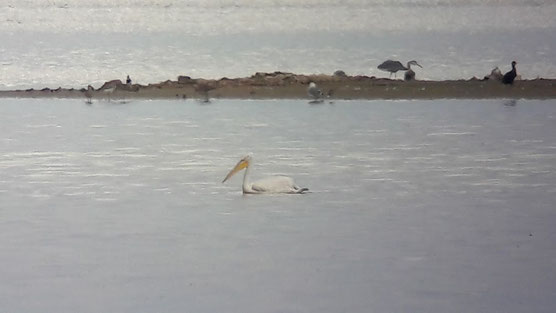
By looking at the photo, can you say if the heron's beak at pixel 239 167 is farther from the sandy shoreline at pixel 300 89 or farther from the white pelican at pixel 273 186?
the sandy shoreline at pixel 300 89

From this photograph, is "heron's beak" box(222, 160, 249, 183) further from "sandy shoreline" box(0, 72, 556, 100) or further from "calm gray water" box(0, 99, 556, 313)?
"sandy shoreline" box(0, 72, 556, 100)

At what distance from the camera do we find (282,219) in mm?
9641

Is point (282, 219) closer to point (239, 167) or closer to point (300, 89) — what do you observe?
point (239, 167)

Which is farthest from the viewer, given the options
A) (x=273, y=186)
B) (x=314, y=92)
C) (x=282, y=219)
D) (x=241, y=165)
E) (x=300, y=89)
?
(x=300, y=89)

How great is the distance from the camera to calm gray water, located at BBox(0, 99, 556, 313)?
7121mm

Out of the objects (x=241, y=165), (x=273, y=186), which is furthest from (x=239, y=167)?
(x=273, y=186)

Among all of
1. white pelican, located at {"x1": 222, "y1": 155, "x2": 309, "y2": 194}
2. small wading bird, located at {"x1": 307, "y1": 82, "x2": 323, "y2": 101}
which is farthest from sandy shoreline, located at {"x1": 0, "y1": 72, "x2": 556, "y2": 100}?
white pelican, located at {"x1": 222, "y1": 155, "x2": 309, "y2": 194}

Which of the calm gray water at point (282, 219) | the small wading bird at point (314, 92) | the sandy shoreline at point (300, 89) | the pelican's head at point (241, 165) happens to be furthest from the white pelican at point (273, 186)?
the sandy shoreline at point (300, 89)

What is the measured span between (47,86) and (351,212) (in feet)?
54.6

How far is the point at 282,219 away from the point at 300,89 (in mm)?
14293

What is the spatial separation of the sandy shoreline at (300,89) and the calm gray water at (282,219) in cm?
576

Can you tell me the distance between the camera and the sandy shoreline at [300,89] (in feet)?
76.3

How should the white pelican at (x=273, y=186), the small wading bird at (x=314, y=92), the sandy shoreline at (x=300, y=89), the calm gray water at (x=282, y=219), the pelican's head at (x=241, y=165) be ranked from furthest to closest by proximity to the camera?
the sandy shoreline at (x=300, y=89), the small wading bird at (x=314, y=92), the pelican's head at (x=241, y=165), the white pelican at (x=273, y=186), the calm gray water at (x=282, y=219)

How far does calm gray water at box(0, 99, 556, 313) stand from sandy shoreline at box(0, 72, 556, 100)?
5765mm
